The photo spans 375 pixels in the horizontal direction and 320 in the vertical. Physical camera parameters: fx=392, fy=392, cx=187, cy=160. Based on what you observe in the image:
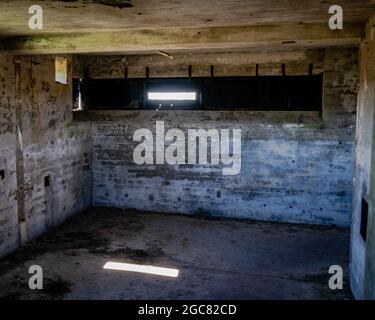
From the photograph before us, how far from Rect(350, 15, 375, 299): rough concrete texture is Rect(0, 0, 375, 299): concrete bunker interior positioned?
36mm

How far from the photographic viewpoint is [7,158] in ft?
20.1

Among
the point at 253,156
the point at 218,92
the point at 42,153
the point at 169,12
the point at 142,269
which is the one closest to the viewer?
the point at 169,12

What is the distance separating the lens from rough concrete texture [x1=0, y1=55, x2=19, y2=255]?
6.00 meters

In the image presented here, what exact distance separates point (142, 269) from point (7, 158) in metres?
2.73

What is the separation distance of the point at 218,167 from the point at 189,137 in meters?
0.90

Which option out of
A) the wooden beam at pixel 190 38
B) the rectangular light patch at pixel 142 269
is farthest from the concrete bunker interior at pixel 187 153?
the rectangular light patch at pixel 142 269

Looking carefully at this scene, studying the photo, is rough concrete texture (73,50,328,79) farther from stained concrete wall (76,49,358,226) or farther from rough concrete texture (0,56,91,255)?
rough concrete texture (0,56,91,255)

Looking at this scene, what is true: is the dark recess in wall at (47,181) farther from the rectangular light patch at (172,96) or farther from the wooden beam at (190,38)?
the rectangular light patch at (172,96)
